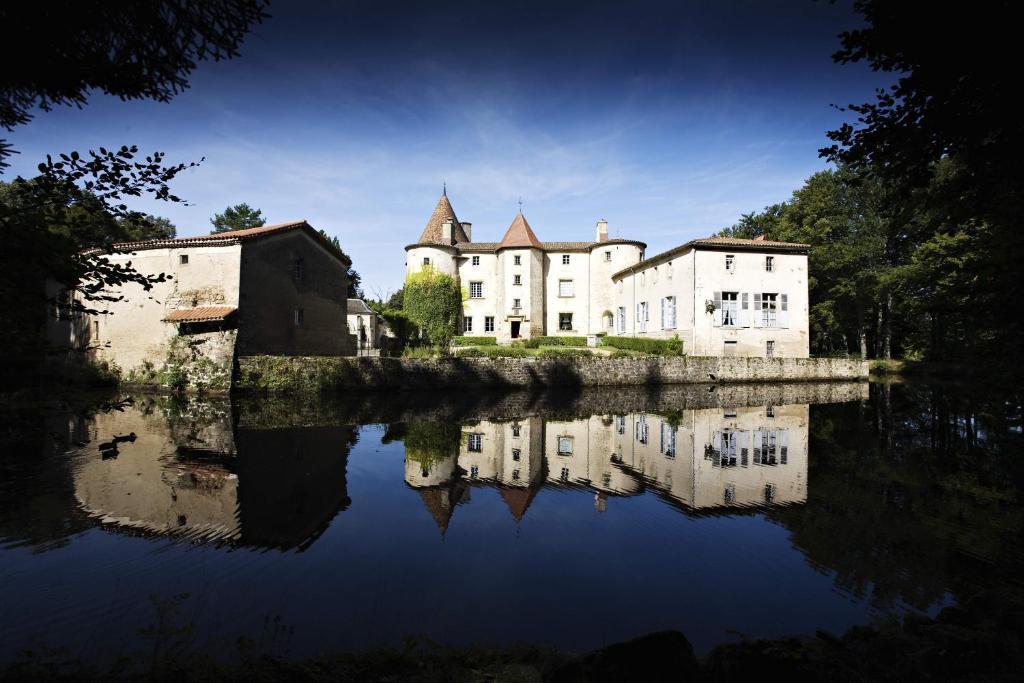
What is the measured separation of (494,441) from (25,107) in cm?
964

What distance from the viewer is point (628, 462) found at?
10.0 meters

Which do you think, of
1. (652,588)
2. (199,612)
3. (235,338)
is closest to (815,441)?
(652,588)

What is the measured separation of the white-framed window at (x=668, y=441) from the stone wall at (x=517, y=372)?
446 inches

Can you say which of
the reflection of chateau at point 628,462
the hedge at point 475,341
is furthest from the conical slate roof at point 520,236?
the reflection of chateau at point 628,462

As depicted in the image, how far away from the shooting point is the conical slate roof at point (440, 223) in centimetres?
3894

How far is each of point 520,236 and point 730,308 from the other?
16218mm

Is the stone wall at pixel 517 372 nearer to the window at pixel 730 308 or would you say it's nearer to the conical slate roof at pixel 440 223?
the window at pixel 730 308

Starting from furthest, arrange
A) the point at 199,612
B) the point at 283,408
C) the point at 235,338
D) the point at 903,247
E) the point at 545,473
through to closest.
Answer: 1. the point at 903,247
2. the point at 235,338
3. the point at 283,408
4. the point at 545,473
5. the point at 199,612

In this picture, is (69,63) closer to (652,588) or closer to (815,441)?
(652,588)

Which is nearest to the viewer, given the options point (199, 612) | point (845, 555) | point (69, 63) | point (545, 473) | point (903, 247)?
point (69, 63)

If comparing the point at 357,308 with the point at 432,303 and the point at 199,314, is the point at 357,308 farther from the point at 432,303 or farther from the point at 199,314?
the point at 199,314

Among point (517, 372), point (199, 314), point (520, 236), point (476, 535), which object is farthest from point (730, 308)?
point (476, 535)

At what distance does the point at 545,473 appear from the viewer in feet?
30.1

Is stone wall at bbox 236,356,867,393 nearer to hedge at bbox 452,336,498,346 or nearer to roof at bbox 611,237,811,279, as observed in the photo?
roof at bbox 611,237,811,279
